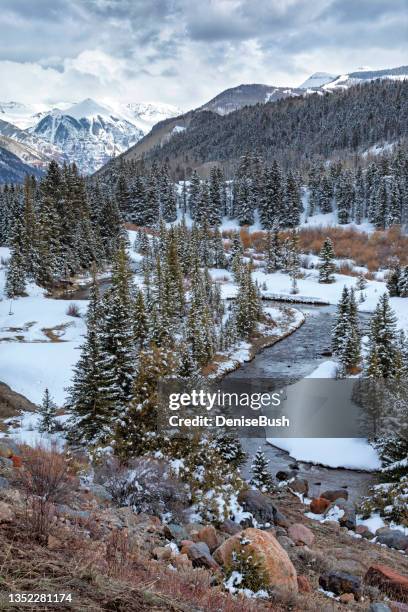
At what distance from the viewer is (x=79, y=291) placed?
58.3m

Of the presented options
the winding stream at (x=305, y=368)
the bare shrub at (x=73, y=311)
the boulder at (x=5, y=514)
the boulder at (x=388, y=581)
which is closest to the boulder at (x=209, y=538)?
the boulder at (x=388, y=581)

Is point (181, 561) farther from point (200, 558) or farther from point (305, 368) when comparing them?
point (305, 368)

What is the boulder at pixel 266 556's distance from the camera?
6.83 m

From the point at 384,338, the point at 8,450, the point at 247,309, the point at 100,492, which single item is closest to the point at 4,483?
the point at 8,450

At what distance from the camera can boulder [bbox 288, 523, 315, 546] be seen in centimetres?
1012

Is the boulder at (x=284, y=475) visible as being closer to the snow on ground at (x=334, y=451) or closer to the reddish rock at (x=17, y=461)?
the snow on ground at (x=334, y=451)

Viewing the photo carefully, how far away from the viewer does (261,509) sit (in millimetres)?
11203

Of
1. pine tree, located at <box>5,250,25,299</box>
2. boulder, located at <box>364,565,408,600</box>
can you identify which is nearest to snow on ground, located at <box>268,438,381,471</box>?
boulder, located at <box>364,565,408,600</box>

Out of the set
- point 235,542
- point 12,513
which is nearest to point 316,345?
point 235,542

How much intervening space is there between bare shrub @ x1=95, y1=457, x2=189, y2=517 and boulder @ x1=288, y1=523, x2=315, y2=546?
246 centimetres

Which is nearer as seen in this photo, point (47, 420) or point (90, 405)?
point (90, 405)

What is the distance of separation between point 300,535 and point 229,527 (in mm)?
1719

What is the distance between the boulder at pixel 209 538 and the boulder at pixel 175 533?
27cm

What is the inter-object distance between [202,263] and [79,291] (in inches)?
1032
